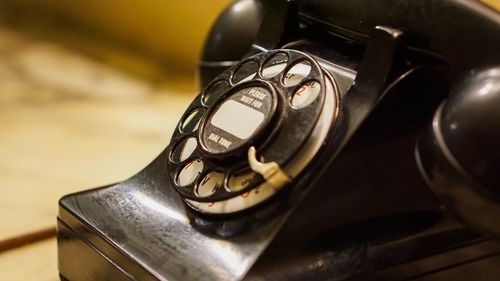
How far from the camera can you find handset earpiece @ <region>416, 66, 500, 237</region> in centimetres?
62

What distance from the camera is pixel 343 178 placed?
0.66 meters

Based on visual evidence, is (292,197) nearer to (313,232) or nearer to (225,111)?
(313,232)

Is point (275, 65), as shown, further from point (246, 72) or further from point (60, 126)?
point (60, 126)

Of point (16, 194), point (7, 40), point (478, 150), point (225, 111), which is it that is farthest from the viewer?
point (7, 40)

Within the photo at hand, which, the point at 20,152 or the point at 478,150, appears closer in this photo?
the point at 478,150

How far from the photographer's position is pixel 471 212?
63 centimetres

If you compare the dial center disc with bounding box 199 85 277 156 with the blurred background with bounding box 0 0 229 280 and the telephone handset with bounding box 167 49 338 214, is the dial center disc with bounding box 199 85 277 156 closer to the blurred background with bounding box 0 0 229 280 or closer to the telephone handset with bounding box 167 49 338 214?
the telephone handset with bounding box 167 49 338 214

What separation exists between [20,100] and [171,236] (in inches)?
33.8

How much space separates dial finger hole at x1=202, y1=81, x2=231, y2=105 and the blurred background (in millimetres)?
264

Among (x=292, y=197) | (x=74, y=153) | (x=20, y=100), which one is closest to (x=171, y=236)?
(x=292, y=197)

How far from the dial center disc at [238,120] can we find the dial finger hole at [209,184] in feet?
0.07

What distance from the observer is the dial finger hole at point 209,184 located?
27.8 inches

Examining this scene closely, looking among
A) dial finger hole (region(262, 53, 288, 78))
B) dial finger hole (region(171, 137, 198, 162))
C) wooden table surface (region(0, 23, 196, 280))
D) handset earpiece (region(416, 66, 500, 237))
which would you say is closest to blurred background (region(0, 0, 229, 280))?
wooden table surface (region(0, 23, 196, 280))

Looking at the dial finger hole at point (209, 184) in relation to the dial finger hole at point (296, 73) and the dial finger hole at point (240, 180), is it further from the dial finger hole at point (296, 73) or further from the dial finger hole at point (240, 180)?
the dial finger hole at point (296, 73)
